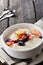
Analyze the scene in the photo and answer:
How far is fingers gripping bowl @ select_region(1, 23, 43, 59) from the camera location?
0.82m

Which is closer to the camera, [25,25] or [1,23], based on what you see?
[25,25]

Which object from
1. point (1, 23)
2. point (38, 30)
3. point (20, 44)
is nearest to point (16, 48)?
point (20, 44)

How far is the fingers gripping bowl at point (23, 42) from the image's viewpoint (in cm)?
82

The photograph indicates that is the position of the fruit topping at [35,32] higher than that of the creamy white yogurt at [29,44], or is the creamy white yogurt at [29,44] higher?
the fruit topping at [35,32]

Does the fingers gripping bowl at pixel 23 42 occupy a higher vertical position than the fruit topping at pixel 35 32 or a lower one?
lower

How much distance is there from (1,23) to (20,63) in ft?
1.00

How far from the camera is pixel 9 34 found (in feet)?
2.99

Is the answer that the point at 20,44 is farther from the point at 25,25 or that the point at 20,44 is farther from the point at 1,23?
the point at 1,23

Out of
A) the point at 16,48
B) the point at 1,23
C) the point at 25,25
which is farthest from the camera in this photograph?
the point at 1,23

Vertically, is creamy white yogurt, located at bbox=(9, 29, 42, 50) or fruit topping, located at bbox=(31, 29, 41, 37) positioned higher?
fruit topping, located at bbox=(31, 29, 41, 37)

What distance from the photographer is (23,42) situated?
0.84 meters

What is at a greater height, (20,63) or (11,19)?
(11,19)

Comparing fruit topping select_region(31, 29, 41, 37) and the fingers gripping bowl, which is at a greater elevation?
fruit topping select_region(31, 29, 41, 37)

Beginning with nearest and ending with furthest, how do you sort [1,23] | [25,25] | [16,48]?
[16,48]
[25,25]
[1,23]
